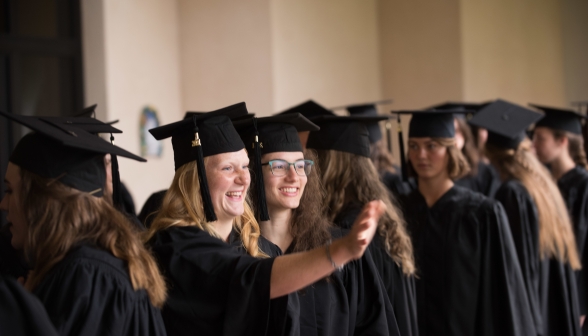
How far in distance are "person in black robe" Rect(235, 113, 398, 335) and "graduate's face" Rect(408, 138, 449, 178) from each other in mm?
1313

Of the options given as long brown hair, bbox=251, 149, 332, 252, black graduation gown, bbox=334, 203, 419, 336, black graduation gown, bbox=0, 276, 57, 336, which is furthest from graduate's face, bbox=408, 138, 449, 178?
black graduation gown, bbox=0, 276, 57, 336

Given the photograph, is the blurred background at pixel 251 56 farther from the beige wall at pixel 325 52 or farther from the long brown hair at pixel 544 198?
the long brown hair at pixel 544 198

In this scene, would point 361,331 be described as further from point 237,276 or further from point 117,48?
point 117,48

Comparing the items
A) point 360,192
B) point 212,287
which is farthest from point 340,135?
point 212,287

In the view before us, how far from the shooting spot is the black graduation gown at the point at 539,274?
4.93 m

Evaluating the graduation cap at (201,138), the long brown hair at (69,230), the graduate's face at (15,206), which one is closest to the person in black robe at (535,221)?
the graduation cap at (201,138)

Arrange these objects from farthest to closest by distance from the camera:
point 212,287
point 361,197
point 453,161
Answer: point 453,161, point 361,197, point 212,287

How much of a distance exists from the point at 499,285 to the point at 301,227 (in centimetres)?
173

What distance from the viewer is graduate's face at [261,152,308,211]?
305cm

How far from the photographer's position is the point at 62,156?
215 centimetres

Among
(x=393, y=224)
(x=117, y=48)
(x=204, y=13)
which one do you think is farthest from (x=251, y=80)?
(x=393, y=224)

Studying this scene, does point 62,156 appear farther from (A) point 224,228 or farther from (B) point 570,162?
(B) point 570,162

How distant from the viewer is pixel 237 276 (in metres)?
2.30

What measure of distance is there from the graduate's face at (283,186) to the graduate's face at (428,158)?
1456 mm
